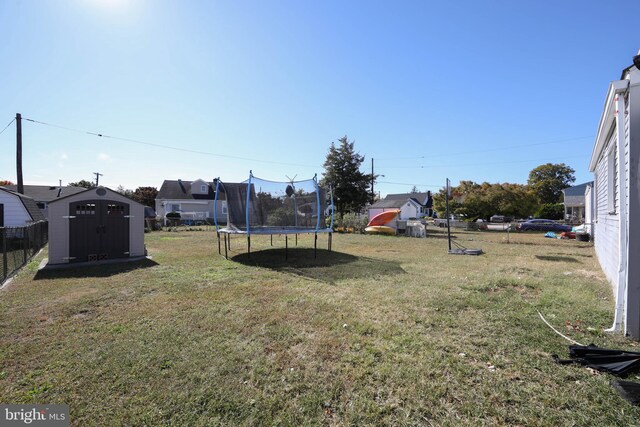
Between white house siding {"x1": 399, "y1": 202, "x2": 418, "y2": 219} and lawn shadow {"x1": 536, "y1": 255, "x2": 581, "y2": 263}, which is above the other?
white house siding {"x1": 399, "y1": 202, "x2": 418, "y2": 219}

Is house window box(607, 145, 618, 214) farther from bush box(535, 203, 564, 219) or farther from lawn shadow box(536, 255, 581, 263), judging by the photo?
bush box(535, 203, 564, 219)

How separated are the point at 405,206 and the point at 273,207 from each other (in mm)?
35547

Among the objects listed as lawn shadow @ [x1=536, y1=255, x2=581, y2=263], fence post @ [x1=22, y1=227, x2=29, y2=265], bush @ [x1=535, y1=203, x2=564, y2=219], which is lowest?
lawn shadow @ [x1=536, y1=255, x2=581, y2=263]

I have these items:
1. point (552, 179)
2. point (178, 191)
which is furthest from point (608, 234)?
point (552, 179)

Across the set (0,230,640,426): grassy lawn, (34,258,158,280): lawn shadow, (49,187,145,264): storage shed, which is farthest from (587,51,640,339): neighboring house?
(49,187,145,264): storage shed

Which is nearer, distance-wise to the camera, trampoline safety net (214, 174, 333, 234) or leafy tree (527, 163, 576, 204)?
trampoline safety net (214, 174, 333, 234)

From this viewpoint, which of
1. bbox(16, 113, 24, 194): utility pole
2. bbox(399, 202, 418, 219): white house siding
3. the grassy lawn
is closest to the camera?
the grassy lawn

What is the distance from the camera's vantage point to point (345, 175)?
26125 millimetres

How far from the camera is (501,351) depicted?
3111 millimetres

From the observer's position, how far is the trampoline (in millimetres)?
9977

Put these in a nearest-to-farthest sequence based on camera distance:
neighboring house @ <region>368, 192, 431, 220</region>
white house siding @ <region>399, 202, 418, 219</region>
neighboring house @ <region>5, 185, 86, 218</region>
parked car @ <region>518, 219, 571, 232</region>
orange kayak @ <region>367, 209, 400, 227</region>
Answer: orange kayak @ <region>367, 209, 400, 227</region>
parked car @ <region>518, 219, 571, 232</region>
neighboring house @ <region>5, 185, 86, 218</region>
neighboring house @ <region>368, 192, 431, 220</region>
white house siding @ <region>399, 202, 418, 219</region>

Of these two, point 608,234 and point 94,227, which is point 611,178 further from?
point 94,227

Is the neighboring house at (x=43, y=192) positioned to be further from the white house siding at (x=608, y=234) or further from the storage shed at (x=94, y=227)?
the white house siding at (x=608, y=234)

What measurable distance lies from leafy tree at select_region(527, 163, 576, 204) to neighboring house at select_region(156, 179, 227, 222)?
5327 cm
